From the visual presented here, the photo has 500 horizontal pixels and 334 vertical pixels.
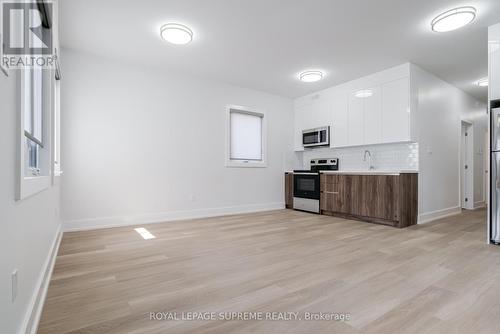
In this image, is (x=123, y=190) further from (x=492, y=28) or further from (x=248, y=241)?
(x=492, y=28)

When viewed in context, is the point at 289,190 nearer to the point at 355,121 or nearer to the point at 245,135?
the point at 245,135

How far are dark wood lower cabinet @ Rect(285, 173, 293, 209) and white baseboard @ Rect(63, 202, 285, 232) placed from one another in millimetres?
416

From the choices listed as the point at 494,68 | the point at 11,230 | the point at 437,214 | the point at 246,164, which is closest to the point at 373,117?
the point at 494,68

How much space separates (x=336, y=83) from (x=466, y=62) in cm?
196

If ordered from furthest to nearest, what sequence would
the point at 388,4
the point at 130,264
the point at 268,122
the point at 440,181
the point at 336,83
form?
the point at 268,122 < the point at 336,83 < the point at 440,181 < the point at 388,4 < the point at 130,264

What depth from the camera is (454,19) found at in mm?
2699

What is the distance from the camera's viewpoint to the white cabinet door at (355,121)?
4566 millimetres

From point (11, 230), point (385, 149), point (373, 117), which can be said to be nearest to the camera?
point (11, 230)

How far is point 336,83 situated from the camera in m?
4.91

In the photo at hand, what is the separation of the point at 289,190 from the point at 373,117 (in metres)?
2.25

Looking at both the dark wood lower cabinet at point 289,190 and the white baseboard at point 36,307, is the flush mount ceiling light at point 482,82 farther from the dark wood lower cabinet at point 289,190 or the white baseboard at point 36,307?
the white baseboard at point 36,307

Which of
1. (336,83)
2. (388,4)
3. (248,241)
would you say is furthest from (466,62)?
(248,241)

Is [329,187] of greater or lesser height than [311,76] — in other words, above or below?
below

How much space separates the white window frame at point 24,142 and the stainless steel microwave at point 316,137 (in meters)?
4.45
